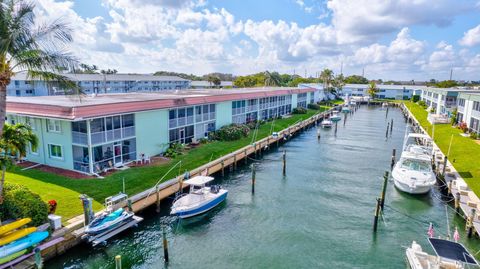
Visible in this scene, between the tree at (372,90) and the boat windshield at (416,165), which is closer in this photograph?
the boat windshield at (416,165)

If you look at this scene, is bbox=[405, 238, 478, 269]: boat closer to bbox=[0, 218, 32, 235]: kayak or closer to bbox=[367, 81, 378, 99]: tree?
bbox=[0, 218, 32, 235]: kayak

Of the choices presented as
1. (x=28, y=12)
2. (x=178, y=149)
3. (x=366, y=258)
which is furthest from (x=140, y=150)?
(x=366, y=258)

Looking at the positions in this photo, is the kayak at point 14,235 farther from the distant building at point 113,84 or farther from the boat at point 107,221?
the distant building at point 113,84

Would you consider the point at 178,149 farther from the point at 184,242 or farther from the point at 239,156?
the point at 184,242

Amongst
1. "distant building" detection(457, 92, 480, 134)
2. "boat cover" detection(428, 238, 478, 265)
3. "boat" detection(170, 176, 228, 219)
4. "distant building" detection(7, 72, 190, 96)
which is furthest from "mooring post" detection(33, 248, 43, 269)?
"distant building" detection(7, 72, 190, 96)

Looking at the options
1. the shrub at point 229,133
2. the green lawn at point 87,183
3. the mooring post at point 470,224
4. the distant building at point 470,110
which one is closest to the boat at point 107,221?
the green lawn at point 87,183

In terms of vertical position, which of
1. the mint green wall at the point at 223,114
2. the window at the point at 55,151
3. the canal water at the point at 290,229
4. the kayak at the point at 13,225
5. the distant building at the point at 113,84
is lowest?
the canal water at the point at 290,229

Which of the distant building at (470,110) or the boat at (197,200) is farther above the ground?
the distant building at (470,110)
